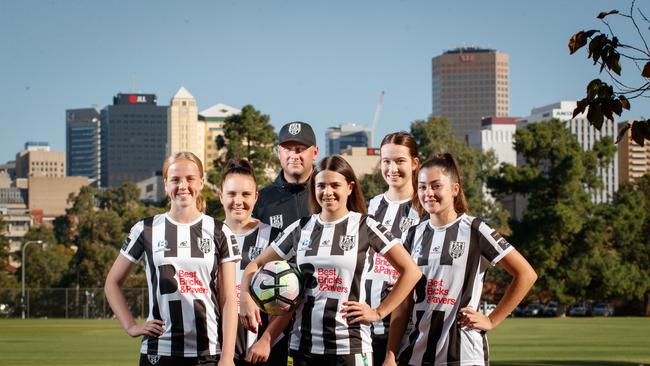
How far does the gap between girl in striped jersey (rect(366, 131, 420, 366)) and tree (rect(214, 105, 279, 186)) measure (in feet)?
240

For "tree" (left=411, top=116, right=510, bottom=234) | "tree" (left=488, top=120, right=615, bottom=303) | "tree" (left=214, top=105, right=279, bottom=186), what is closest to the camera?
"tree" (left=488, top=120, right=615, bottom=303)

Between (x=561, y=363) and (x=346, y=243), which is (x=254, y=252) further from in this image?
(x=561, y=363)

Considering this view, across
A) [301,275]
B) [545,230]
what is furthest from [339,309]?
[545,230]

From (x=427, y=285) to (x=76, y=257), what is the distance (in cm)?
9029

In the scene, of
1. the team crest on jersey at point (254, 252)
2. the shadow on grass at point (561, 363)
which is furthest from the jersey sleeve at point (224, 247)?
the shadow on grass at point (561, 363)

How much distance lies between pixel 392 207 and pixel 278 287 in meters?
2.11

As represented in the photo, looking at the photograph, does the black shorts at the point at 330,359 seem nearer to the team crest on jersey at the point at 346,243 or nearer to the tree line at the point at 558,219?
the team crest on jersey at the point at 346,243

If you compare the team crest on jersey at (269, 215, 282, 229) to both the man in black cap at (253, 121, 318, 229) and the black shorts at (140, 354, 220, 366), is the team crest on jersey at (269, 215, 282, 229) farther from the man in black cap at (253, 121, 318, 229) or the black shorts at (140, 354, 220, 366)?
the black shorts at (140, 354, 220, 366)

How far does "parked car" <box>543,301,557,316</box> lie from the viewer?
89.2 meters

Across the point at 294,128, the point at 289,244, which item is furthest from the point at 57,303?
the point at 289,244

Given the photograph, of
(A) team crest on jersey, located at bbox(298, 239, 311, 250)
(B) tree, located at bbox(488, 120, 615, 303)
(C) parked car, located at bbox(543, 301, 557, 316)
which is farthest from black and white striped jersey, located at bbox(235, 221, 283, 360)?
(C) parked car, located at bbox(543, 301, 557, 316)

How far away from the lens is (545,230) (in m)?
→ 81.7

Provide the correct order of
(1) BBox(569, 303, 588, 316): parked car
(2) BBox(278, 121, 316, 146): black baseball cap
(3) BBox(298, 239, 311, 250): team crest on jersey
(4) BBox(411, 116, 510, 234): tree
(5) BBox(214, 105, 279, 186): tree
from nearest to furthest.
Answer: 1. (3) BBox(298, 239, 311, 250): team crest on jersey
2. (2) BBox(278, 121, 316, 146): black baseball cap
3. (5) BBox(214, 105, 279, 186): tree
4. (1) BBox(569, 303, 588, 316): parked car
5. (4) BBox(411, 116, 510, 234): tree

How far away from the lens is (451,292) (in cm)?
861
